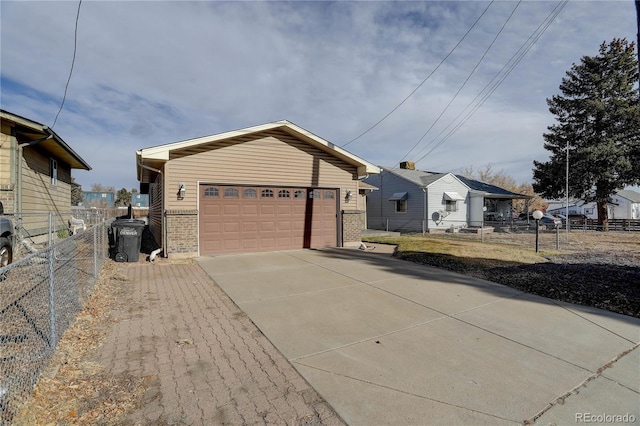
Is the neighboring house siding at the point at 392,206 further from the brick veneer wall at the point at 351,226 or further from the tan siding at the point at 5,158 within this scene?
the tan siding at the point at 5,158

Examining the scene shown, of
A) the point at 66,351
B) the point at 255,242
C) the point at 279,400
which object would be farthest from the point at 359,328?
the point at 255,242

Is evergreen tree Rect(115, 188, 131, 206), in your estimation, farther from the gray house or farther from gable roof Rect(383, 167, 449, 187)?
gable roof Rect(383, 167, 449, 187)

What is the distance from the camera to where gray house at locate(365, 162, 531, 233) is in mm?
21281

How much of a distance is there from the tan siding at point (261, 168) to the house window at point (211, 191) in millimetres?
252

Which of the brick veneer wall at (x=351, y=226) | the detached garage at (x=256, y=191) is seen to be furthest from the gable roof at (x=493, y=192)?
the detached garage at (x=256, y=191)

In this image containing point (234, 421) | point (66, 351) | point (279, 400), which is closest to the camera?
point (234, 421)

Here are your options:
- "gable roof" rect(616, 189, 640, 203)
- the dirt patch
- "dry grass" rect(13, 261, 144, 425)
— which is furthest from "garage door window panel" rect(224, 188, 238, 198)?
"gable roof" rect(616, 189, 640, 203)

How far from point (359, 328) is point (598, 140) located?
85.6ft

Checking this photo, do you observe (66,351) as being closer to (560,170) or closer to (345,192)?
(345,192)

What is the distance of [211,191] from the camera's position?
987 centimetres

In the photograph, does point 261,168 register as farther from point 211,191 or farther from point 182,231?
point 182,231

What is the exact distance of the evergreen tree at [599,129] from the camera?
2073cm

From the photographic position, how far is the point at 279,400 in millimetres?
2621

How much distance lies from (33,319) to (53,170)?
1181cm
